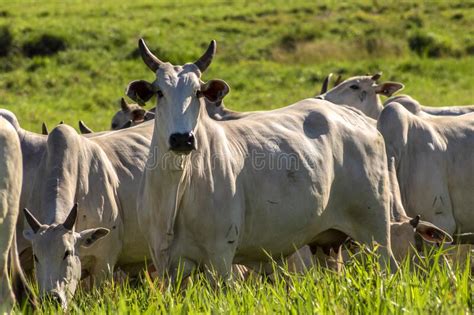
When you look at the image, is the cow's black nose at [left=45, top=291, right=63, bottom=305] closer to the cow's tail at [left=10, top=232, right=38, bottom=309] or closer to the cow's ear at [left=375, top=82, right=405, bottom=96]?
the cow's tail at [left=10, top=232, right=38, bottom=309]

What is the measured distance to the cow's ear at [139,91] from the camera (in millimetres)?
7652

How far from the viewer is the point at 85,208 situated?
8539mm

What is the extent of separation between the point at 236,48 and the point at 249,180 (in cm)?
2163

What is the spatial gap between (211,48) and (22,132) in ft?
7.67

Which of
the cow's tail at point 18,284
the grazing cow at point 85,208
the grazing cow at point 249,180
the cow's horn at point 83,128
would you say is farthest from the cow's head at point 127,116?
the cow's tail at point 18,284

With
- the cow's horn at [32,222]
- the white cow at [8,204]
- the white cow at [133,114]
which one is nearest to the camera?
the white cow at [8,204]

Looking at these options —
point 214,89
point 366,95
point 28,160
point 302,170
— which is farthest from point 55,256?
point 366,95

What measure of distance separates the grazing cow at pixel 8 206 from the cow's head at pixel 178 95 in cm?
111

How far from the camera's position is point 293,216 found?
800cm

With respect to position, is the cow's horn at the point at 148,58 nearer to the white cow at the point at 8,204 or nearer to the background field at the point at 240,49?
the white cow at the point at 8,204

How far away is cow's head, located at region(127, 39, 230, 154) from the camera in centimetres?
705

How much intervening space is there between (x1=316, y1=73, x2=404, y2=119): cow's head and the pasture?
673 centimetres

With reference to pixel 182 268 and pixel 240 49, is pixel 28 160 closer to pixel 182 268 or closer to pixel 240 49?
pixel 182 268

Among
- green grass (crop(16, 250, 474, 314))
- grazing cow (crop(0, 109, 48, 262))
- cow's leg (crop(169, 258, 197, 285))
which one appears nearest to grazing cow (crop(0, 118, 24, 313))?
green grass (crop(16, 250, 474, 314))
